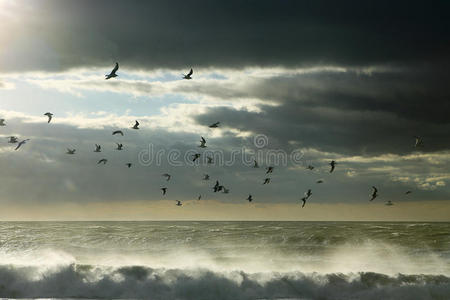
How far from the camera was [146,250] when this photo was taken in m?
32.8

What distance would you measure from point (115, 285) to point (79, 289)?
68.1 inches

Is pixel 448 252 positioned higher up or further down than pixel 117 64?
further down

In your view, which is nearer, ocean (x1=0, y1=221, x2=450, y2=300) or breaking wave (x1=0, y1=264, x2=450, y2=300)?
breaking wave (x1=0, y1=264, x2=450, y2=300)

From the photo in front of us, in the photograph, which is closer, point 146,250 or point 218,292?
point 218,292

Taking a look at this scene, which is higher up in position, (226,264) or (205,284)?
(226,264)

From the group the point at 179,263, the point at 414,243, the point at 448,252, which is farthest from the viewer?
the point at 414,243

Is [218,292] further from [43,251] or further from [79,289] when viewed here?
[43,251]

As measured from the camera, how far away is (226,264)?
2811cm

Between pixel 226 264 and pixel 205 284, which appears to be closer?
pixel 205 284

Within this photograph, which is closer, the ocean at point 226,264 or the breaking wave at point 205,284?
the breaking wave at point 205,284

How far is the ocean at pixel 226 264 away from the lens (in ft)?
76.0

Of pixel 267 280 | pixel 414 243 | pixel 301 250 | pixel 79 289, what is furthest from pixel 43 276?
pixel 414 243

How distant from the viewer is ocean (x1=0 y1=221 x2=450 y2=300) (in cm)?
2316

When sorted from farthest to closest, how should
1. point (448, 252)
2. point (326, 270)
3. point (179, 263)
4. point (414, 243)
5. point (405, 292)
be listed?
point (414, 243), point (448, 252), point (179, 263), point (326, 270), point (405, 292)
